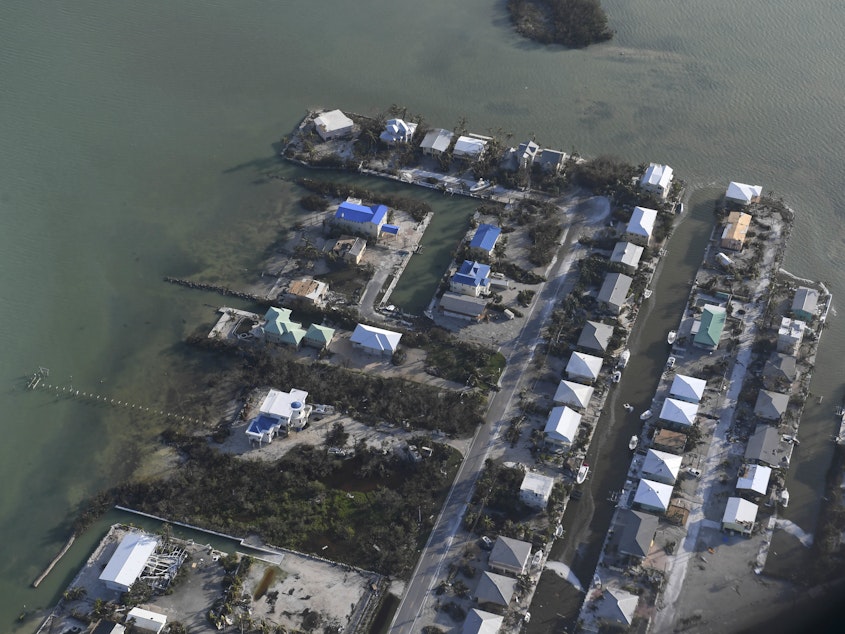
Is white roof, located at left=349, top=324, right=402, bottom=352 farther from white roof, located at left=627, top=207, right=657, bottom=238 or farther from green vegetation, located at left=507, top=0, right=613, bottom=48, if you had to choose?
green vegetation, located at left=507, top=0, right=613, bottom=48

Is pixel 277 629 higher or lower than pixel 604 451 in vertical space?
lower

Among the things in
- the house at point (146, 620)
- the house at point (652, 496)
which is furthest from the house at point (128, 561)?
the house at point (652, 496)

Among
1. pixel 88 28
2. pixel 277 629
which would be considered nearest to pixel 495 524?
pixel 277 629

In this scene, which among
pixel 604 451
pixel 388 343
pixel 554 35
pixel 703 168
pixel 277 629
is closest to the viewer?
pixel 277 629

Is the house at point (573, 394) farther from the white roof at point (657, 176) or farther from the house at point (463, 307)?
the white roof at point (657, 176)

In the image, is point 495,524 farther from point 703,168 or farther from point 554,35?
point 554,35

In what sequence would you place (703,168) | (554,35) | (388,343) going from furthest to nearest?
(554,35) → (703,168) → (388,343)

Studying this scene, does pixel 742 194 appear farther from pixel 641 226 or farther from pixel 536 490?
pixel 536 490
